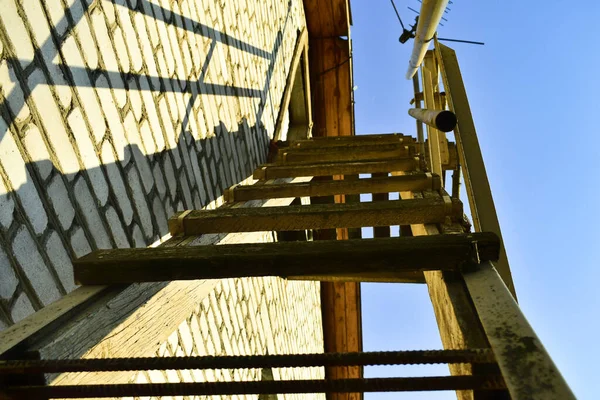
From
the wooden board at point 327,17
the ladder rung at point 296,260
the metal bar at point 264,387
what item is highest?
the wooden board at point 327,17

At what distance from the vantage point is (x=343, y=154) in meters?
3.98

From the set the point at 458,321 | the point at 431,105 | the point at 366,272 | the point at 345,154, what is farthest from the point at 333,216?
the point at 431,105

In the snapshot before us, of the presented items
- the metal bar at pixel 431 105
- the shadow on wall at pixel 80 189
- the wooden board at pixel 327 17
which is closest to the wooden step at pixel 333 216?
the shadow on wall at pixel 80 189

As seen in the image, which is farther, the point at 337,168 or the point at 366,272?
the point at 337,168

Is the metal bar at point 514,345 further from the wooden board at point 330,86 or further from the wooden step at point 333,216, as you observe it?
the wooden board at point 330,86

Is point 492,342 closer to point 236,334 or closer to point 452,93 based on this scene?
point 452,93

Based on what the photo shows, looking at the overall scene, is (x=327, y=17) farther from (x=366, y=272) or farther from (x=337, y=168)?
(x=366, y=272)

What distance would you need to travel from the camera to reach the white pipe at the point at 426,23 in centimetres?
273

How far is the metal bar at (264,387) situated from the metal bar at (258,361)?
0.11 feet

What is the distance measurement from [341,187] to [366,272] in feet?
4.54

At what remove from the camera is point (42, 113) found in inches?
72.9

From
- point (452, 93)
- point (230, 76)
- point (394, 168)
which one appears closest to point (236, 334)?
point (394, 168)

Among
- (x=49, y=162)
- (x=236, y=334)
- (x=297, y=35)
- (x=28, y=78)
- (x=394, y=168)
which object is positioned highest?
(x=297, y=35)

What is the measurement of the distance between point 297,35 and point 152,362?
7152mm
